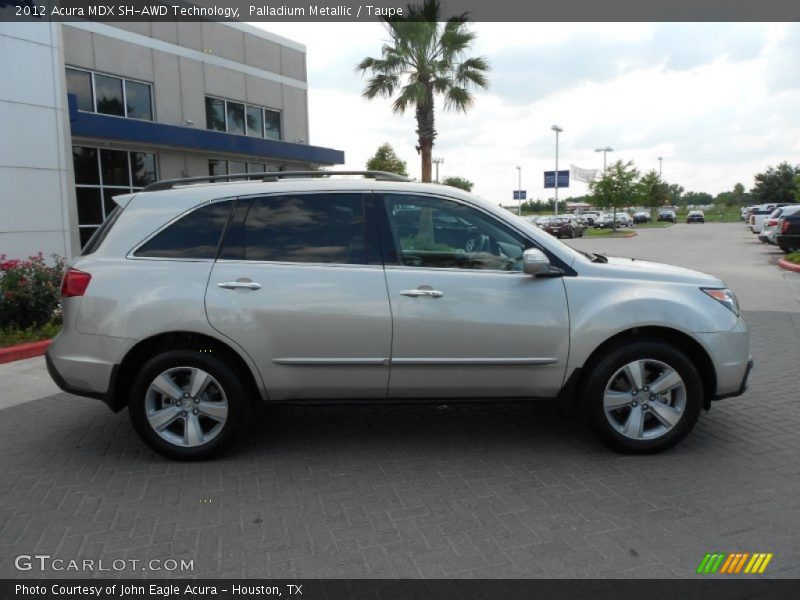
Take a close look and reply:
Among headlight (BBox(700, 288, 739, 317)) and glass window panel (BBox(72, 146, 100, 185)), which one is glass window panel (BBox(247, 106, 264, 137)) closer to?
glass window panel (BBox(72, 146, 100, 185))

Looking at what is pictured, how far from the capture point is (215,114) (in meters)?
20.7

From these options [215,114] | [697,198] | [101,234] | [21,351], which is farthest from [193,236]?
[697,198]

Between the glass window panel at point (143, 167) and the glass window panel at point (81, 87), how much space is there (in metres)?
1.76

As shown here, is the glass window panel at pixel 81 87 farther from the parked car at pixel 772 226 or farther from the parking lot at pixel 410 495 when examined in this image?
the parked car at pixel 772 226

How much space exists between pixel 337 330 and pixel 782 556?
2640 mm

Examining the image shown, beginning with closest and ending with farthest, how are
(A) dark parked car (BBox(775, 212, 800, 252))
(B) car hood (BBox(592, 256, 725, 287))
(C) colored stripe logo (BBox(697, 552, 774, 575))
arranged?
(C) colored stripe logo (BBox(697, 552, 774, 575)), (B) car hood (BBox(592, 256, 725, 287)), (A) dark parked car (BBox(775, 212, 800, 252))

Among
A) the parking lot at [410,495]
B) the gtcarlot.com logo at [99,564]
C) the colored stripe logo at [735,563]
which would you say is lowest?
the colored stripe logo at [735,563]

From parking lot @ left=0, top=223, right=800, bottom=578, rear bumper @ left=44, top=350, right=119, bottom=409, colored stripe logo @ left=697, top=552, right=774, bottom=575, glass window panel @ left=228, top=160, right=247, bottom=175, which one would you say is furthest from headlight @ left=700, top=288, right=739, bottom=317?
glass window panel @ left=228, top=160, right=247, bottom=175

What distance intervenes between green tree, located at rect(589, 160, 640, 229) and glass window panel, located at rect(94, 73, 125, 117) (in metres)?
35.2

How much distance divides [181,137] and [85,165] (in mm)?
Answer: 2640

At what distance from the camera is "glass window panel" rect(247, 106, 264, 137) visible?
22.0m

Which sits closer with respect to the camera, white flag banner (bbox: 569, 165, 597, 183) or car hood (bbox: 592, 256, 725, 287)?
car hood (bbox: 592, 256, 725, 287)

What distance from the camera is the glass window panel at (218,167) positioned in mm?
20406

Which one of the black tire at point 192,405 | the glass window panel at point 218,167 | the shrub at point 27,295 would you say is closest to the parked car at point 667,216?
the glass window panel at point 218,167
